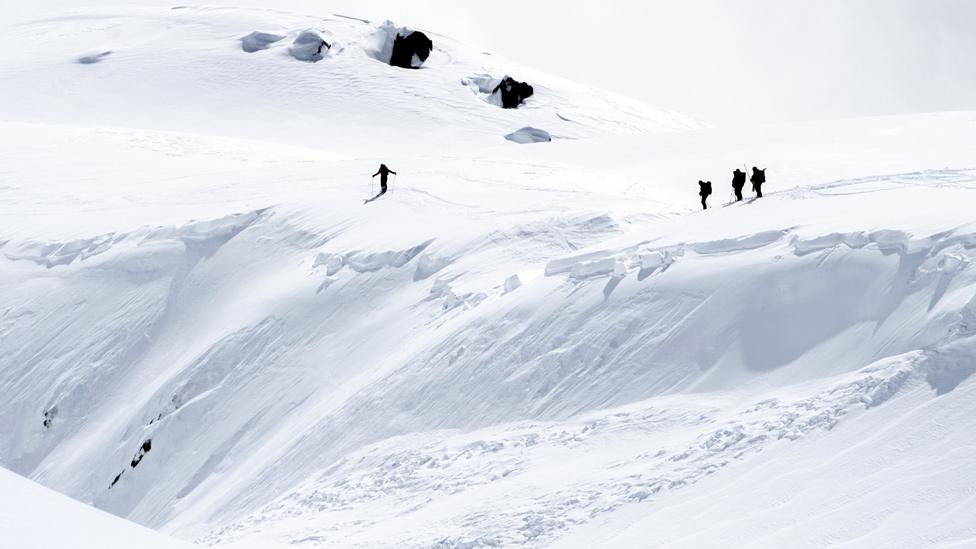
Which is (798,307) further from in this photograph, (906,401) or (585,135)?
(585,135)

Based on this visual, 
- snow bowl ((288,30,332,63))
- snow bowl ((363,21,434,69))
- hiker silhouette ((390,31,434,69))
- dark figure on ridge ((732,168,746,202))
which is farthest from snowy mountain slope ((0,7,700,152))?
dark figure on ridge ((732,168,746,202))

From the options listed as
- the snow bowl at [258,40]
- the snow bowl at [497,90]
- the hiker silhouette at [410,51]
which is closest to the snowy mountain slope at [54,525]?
the snow bowl at [497,90]

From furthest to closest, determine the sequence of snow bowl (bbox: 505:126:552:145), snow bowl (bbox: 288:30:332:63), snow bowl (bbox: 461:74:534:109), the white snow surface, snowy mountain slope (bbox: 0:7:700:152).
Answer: snow bowl (bbox: 288:30:332:63), snow bowl (bbox: 461:74:534:109), snow bowl (bbox: 505:126:552:145), snowy mountain slope (bbox: 0:7:700:152), the white snow surface

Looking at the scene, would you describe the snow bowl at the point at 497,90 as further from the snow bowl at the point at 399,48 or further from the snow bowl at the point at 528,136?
the snow bowl at the point at 528,136

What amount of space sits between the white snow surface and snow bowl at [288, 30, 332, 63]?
31503mm

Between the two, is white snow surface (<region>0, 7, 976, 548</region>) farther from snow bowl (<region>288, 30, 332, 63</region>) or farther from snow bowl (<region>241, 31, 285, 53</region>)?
snow bowl (<region>241, 31, 285, 53</region>)

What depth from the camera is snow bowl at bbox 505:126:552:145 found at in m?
65.0

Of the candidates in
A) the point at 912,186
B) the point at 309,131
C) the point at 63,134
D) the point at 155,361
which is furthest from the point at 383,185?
the point at 309,131

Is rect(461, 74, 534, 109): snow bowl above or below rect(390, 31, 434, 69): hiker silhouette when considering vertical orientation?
above

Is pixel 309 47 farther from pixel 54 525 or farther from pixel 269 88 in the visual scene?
pixel 54 525

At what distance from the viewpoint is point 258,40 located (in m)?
78.5

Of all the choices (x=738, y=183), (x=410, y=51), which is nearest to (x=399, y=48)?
(x=410, y=51)

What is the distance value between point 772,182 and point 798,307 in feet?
52.6

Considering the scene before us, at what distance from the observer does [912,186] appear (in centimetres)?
2250
